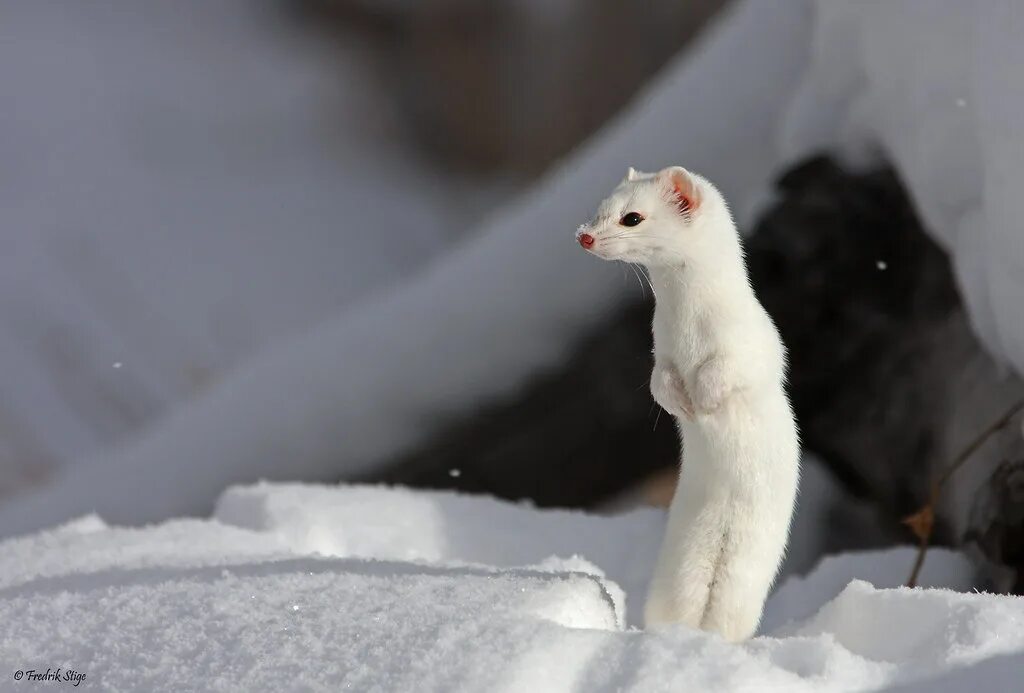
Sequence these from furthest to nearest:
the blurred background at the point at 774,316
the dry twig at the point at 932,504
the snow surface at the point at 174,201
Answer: the snow surface at the point at 174,201
the blurred background at the point at 774,316
the dry twig at the point at 932,504

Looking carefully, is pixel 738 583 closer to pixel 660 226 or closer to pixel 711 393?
pixel 711 393

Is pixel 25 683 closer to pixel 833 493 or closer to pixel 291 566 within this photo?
pixel 291 566

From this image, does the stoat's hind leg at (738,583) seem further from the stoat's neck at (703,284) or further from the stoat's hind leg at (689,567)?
the stoat's neck at (703,284)

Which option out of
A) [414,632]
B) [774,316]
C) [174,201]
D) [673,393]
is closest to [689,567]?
[673,393]

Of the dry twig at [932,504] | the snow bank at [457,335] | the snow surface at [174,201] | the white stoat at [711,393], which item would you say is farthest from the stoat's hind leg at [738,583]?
the snow surface at [174,201]

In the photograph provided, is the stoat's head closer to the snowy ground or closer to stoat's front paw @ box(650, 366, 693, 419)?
stoat's front paw @ box(650, 366, 693, 419)

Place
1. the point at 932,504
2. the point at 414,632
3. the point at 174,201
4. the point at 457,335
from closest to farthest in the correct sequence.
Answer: the point at 414,632 → the point at 932,504 → the point at 457,335 → the point at 174,201
